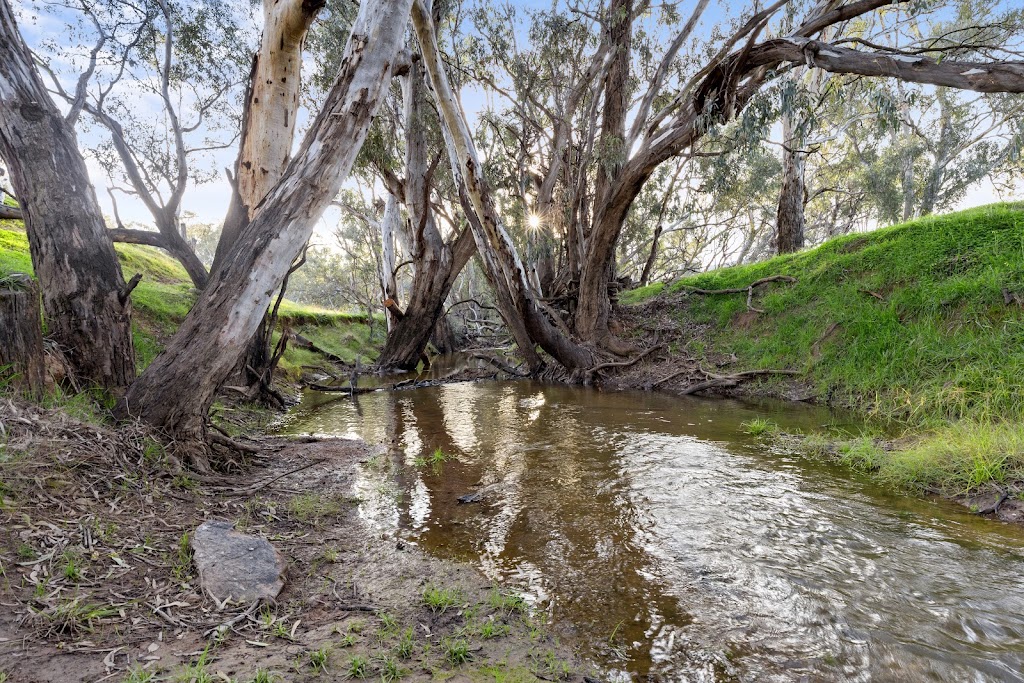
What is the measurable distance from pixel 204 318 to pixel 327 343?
11.5 m

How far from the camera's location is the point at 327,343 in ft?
46.2

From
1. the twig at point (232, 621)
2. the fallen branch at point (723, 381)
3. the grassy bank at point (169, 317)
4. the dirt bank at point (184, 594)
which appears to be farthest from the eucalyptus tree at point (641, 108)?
the twig at point (232, 621)

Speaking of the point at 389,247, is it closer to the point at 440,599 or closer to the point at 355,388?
the point at 355,388

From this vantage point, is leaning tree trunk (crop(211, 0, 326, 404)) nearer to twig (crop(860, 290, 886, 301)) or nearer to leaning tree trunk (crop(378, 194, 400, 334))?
leaning tree trunk (crop(378, 194, 400, 334))

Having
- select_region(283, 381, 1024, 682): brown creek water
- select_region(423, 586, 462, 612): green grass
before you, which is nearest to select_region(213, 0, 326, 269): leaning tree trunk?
select_region(283, 381, 1024, 682): brown creek water

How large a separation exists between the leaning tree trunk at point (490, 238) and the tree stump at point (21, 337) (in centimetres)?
455

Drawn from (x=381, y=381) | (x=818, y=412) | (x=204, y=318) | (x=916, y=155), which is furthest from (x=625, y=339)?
(x=916, y=155)

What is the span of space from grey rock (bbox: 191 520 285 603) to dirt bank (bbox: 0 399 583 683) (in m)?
0.04

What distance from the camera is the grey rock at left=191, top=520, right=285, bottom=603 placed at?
1.70 metres

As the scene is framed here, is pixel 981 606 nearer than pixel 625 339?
Yes

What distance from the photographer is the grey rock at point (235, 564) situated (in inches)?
66.7

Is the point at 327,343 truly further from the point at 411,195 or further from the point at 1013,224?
the point at 1013,224

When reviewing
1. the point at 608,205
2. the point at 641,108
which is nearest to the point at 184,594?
the point at 608,205

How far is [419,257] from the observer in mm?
9312
